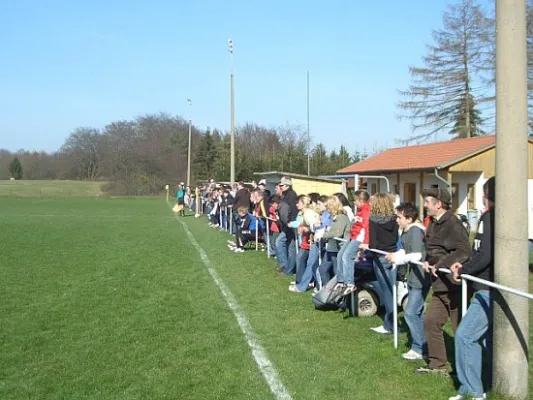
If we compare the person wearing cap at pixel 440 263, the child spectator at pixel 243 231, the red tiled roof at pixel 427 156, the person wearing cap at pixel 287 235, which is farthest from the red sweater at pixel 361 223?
the red tiled roof at pixel 427 156

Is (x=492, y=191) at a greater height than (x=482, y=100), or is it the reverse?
(x=482, y=100)

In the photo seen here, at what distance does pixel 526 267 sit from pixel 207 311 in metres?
4.87

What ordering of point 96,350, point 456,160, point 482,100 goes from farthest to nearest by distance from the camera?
point 482,100
point 456,160
point 96,350

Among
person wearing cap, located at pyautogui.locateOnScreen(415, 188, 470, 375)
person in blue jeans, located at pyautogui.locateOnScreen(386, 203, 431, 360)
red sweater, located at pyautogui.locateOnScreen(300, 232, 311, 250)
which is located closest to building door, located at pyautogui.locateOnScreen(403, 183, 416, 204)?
red sweater, located at pyautogui.locateOnScreen(300, 232, 311, 250)

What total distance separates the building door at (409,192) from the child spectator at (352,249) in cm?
2488

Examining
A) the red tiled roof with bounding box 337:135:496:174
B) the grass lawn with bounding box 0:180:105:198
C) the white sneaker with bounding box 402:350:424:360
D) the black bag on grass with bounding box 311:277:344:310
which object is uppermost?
the red tiled roof with bounding box 337:135:496:174

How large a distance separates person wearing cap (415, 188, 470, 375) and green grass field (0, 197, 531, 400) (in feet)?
0.95

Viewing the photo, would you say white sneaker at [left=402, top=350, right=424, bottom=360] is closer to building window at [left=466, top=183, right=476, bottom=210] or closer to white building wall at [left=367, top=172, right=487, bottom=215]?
white building wall at [left=367, top=172, right=487, bottom=215]

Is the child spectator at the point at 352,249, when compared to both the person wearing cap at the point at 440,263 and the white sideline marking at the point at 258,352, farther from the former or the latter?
the person wearing cap at the point at 440,263

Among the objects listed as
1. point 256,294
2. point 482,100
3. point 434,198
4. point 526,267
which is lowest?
point 256,294

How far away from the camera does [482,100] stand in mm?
43312

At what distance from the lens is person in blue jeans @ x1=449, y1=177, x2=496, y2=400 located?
16.2 feet

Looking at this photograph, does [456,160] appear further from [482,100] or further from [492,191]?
[492,191]

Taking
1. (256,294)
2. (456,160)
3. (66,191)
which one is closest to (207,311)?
(256,294)
